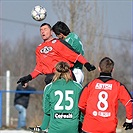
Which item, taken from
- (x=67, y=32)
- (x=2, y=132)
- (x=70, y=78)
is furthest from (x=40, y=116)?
(x=70, y=78)

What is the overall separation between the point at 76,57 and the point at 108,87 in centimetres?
151

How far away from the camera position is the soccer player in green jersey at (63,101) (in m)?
9.11

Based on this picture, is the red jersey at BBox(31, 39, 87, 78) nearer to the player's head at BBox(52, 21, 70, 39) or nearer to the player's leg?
the player's head at BBox(52, 21, 70, 39)

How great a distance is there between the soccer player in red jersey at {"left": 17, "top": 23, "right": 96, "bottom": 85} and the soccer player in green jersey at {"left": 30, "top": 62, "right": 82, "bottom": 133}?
1009 mm

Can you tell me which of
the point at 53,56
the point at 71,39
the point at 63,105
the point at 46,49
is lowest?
the point at 63,105

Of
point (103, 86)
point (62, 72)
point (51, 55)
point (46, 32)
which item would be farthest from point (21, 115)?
point (103, 86)

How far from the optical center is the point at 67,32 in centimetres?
1067

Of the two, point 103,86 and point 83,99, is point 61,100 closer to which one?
point 83,99

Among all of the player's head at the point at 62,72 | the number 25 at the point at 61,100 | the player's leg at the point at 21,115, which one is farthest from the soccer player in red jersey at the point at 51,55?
the player's leg at the point at 21,115

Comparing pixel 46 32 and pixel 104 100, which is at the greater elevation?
pixel 46 32

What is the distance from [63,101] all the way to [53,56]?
1499 mm

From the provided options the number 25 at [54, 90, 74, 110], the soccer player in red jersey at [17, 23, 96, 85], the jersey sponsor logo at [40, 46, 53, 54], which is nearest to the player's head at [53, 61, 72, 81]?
the number 25 at [54, 90, 74, 110]

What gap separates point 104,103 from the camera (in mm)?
8836

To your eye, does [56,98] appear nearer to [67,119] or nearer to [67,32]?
[67,119]
